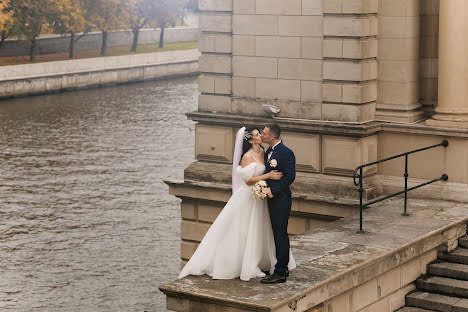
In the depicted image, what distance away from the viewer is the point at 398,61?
2066cm

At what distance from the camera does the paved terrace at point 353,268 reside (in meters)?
14.9

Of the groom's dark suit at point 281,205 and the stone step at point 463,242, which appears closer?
the groom's dark suit at point 281,205

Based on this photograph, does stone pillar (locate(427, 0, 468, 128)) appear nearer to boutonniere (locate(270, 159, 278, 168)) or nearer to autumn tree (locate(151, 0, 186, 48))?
boutonniere (locate(270, 159, 278, 168))

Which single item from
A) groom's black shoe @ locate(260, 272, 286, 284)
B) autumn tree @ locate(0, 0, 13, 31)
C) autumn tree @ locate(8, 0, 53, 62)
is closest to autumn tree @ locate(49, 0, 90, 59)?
autumn tree @ locate(8, 0, 53, 62)

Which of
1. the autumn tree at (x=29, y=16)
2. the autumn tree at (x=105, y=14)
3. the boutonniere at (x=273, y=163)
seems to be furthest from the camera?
the autumn tree at (x=105, y=14)

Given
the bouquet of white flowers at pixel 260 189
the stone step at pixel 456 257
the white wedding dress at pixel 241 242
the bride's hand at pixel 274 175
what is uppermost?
the bride's hand at pixel 274 175

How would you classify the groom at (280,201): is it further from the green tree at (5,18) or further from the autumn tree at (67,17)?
the autumn tree at (67,17)

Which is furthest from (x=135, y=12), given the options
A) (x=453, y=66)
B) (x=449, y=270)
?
(x=449, y=270)

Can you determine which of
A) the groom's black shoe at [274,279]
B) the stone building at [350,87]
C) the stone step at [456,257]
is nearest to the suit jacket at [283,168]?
the groom's black shoe at [274,279]

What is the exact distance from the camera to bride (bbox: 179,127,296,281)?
15359 millimetres

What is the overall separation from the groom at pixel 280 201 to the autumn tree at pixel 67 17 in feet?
199

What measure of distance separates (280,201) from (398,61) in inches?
241

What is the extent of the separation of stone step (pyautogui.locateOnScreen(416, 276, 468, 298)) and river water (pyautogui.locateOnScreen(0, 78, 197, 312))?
6.84 m

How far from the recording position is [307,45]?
20844 mm
